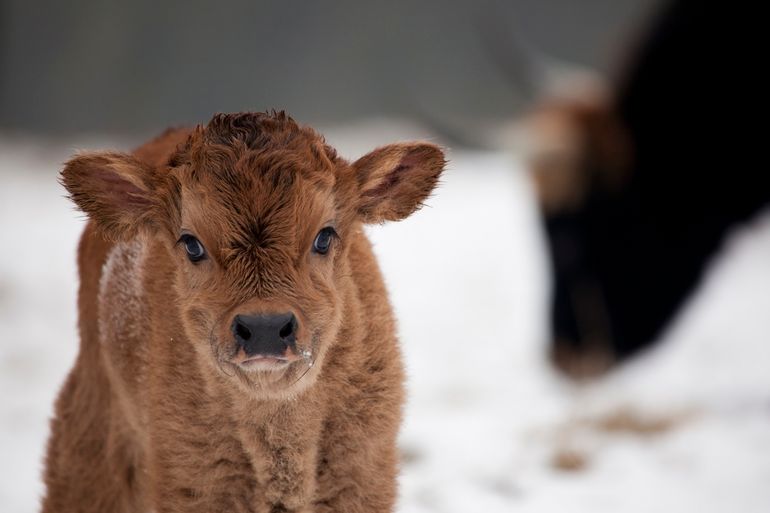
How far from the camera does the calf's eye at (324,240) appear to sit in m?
2.89

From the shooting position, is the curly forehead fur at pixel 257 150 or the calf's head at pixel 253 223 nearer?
the calf's head at pixel 253 223

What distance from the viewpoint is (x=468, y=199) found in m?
12.1

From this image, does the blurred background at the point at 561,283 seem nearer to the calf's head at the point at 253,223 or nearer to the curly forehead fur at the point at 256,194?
the calf's head at the point at 253,223

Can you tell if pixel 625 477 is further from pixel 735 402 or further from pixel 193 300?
pixel 193 300

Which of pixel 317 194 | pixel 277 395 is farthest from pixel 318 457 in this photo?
pixel 317 194

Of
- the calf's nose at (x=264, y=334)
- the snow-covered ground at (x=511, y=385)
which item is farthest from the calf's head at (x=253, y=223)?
the snow-covered ground at (x=511, y=385)

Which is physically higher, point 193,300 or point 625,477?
point 625,477

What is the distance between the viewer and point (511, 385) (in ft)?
21.9

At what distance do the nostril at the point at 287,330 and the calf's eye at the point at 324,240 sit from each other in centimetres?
36

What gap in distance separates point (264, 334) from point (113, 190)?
89cm

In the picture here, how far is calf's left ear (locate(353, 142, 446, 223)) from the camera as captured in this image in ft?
10.1

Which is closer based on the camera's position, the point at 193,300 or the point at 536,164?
the point at 193,300

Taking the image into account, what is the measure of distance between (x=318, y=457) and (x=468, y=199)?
30.4ft

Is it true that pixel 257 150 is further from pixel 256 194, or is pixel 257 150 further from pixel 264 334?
pixel 264 334
